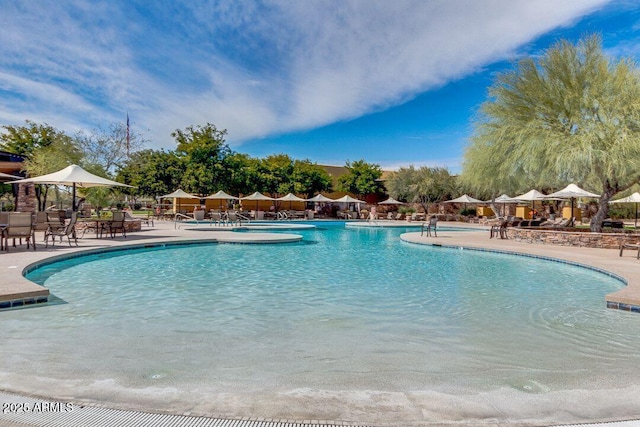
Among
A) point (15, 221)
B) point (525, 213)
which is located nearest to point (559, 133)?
point (15, 221)

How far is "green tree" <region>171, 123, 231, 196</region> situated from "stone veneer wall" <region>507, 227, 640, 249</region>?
21927mm

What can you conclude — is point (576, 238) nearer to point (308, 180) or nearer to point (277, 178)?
point (308, 180)

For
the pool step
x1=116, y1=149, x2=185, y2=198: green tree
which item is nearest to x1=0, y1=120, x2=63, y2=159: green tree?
x1=116, y1=149, x2=185, y2=198: green tree

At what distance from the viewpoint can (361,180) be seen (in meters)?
38.1

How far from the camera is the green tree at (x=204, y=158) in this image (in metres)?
31.0

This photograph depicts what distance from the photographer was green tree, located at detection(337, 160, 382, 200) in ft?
125

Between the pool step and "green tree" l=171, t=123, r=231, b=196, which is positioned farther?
"green tree" l=171, t=123, r=231, b=196

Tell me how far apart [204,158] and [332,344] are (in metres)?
29.0

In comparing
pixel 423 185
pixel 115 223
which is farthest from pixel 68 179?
pixel 423 185

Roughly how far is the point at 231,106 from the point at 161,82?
3.77 meters

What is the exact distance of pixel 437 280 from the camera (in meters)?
8.53

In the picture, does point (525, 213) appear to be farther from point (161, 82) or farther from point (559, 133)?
point (161, 82)

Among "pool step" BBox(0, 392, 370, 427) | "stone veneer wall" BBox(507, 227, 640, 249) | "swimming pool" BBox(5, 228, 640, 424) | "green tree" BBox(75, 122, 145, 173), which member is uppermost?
"green tree" BBox(75, 122, 145, 173)

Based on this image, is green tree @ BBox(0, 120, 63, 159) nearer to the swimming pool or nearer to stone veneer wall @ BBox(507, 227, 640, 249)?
the swimming pool
